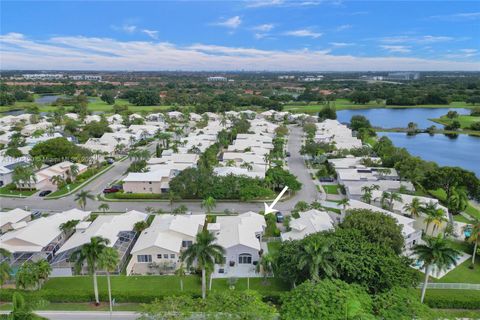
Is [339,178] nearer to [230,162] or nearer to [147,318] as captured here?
[230,162]

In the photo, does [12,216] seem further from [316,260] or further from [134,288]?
[316,260]

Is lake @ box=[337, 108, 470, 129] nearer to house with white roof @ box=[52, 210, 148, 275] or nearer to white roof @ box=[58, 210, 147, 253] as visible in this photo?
white roof @ box=[58, 210, 147, 253]

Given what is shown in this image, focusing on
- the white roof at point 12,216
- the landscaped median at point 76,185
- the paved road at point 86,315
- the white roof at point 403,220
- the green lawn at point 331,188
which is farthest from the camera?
the green lawn at point 331,188

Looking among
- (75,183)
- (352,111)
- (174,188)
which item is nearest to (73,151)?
(75,183)

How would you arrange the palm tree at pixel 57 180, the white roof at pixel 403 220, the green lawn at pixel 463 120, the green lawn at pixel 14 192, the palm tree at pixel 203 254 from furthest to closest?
the green lawn at pixel 463 120 < the palm tree at pixel 57 180 < the green lawn at pixel 14 192 < the white roof at pixel 403 220 < the palm tree at pixel 203 254

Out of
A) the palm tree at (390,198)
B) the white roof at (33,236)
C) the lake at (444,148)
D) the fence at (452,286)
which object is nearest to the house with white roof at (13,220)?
the white roof at (33,236)

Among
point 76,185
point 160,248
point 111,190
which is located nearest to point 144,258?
point 160,248

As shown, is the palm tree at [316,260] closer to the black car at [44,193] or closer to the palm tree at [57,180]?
the black car at [44,193]
